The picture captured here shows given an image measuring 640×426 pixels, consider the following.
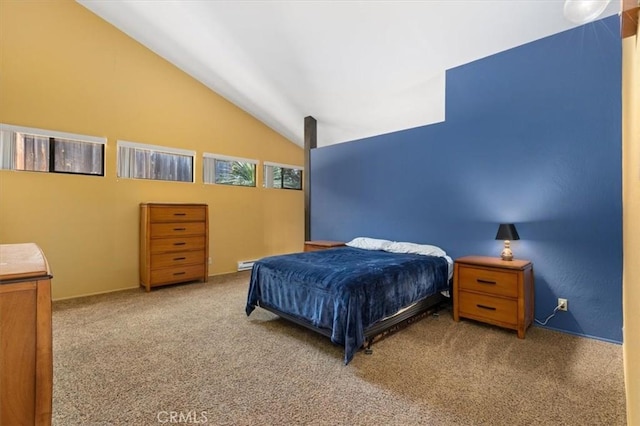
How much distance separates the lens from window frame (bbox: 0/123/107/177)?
3.39 metres

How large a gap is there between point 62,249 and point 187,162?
2.04m

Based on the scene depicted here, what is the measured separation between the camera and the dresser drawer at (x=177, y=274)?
4.16 m

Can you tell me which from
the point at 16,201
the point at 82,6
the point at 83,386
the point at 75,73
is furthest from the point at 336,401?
the point at 82,6

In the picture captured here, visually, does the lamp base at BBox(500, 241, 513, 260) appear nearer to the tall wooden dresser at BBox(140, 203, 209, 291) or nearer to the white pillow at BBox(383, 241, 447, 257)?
the white pillow at BBox(383, 241, 447, 257)

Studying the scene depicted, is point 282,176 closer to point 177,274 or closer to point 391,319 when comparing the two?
point 177,274

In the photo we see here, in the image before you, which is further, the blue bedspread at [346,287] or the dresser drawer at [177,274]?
the dresser drawer at [177,274]

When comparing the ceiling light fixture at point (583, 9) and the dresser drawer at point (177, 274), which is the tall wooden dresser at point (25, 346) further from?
the dresser drawer at point (177, 274)

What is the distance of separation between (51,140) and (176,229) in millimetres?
1819

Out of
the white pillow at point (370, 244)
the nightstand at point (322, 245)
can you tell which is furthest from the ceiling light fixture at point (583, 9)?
the nightstand at point (322, 245)

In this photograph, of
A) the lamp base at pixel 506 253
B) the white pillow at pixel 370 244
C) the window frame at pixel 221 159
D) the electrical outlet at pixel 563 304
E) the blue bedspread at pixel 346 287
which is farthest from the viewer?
the window frame at pixel 221 159

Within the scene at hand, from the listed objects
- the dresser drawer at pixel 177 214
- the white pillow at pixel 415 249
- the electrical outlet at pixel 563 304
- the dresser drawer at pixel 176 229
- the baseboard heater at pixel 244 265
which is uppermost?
the dresser drawer at pixel 177 214

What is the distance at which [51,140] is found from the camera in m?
3.69

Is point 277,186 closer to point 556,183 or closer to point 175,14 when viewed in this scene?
point 175,14

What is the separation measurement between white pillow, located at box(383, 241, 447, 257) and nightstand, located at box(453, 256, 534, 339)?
0.44 meters
